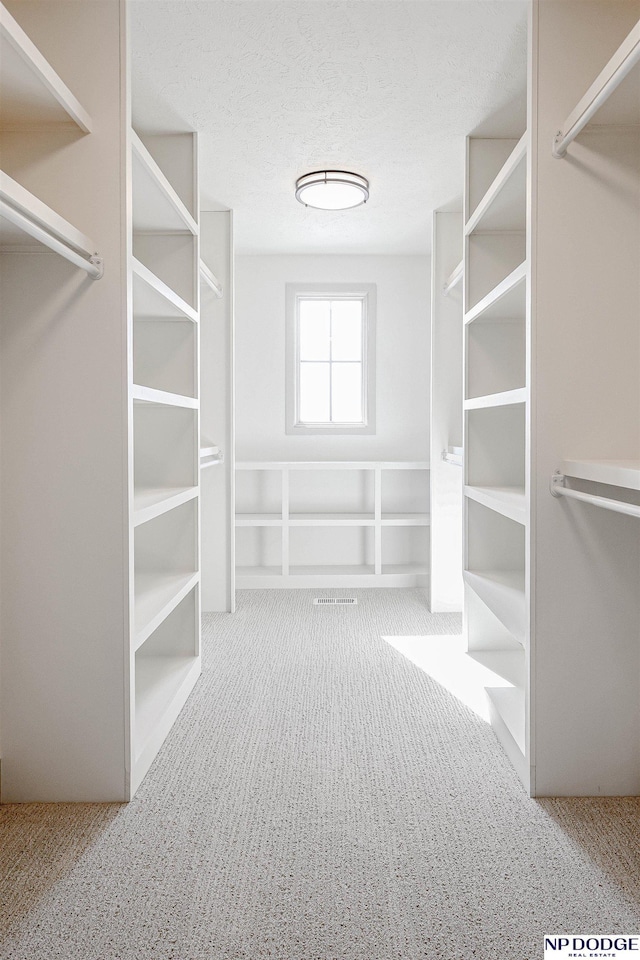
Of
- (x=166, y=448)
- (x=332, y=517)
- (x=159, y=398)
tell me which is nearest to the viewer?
(x=159, y=398)

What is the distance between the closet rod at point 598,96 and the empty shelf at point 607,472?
83 centimetres

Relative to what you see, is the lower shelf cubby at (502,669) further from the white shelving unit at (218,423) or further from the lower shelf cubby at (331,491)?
the lower shelf cubby at (331,491)

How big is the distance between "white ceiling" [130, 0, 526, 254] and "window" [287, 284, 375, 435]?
1.29m

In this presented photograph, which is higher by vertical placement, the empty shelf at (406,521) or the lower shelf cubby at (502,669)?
the empty shelf at (406,521)

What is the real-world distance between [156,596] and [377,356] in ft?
9.75

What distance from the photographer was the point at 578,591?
1.84m

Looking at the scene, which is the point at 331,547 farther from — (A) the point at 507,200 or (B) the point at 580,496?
(B) the point at 580,496

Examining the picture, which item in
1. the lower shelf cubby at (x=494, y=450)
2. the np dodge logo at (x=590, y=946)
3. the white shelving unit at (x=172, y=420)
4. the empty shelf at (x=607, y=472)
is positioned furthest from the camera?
the lower shelf cubby at (x=494, y=450)

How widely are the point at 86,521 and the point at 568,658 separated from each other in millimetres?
1391

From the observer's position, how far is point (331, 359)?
487cm

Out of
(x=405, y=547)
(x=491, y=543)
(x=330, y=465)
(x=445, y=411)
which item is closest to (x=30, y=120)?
(x=491, y=543)

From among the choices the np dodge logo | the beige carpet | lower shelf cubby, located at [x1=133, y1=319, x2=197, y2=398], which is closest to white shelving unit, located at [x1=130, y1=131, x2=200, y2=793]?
lower shelf cubby, located at [x1=133, y1=319, x2=197, y2=398]

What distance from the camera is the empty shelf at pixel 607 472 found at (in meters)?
1.41

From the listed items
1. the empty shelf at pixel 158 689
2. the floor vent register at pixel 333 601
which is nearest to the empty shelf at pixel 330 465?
the floor vent register at pixel 333 601
